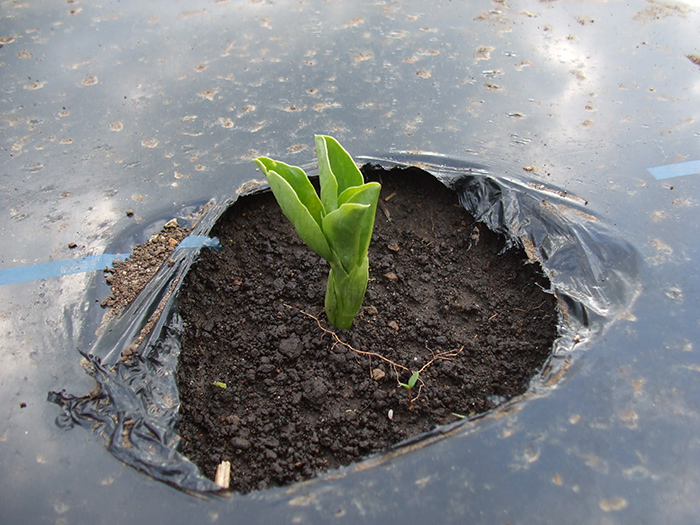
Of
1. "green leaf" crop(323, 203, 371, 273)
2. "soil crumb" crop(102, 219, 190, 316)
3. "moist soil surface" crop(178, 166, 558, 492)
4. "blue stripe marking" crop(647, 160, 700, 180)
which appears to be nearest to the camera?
"green leaf" crop(323, 203, 371, 273)

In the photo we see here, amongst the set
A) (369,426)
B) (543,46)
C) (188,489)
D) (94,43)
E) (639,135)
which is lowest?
(369,426)

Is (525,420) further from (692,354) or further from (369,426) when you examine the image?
(692,354)

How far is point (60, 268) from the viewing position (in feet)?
4.92

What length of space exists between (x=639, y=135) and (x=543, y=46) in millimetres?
728

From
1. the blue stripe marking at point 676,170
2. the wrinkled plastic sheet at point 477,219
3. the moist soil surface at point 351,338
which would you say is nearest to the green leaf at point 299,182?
the moist soil surface at point 351,338

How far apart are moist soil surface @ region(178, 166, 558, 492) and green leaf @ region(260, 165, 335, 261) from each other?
0.41m

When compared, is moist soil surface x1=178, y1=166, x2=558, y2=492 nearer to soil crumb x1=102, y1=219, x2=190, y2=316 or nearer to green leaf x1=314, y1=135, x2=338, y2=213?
soil crumb x1=102, y1=219, x2=190, y2=316

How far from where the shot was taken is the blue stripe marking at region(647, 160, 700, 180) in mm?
1743

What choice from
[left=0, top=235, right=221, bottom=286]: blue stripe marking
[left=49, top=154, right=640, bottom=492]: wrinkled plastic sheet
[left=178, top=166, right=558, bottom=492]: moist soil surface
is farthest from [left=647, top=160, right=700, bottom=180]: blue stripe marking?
[left=0, top=235, right=221, bottom=286]: blue stripe marking

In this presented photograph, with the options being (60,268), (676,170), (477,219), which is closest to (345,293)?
(477,219)

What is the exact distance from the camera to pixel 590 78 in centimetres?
214

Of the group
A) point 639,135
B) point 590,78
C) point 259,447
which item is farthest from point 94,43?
point 639,135

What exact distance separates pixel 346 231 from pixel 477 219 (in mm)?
801

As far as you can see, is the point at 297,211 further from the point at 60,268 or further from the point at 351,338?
the point at 60,268
